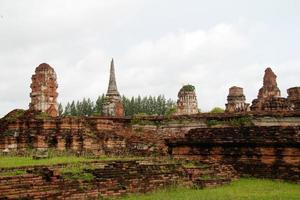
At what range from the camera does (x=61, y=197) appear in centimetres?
814

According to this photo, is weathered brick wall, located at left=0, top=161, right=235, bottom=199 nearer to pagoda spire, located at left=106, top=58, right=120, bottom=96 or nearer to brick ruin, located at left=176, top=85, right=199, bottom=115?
brick ruin, located at left=176, top=85, right=199, bottom=115

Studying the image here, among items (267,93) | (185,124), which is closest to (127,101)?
(267,93)

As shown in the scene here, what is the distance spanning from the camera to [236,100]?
3219cm

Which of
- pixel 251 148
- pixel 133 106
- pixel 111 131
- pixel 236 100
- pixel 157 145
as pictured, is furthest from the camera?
pixel 133 106

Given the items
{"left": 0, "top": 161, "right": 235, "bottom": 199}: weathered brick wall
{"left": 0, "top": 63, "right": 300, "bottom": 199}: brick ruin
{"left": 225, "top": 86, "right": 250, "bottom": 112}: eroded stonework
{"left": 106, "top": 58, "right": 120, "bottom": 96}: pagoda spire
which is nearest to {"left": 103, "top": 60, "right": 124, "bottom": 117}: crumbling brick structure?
{"left": 106, "top": 58, "right": 120, "bottom": 96}: pagoda spire

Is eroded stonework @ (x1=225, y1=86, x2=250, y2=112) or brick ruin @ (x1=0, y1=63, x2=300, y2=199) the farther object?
eroded stonework @ (x1=225, y1=86, x2=250, y2=112)

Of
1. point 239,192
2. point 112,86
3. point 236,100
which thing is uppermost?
point 112,86

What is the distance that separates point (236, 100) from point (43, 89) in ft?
42.7

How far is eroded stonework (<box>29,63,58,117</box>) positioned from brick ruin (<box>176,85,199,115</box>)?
27.6ft

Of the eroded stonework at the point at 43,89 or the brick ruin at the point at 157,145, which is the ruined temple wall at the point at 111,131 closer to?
the brick ruin at the point at 157,145

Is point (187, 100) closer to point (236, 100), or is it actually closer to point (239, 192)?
point (236, 100)

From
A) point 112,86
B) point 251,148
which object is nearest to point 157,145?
point 251,148

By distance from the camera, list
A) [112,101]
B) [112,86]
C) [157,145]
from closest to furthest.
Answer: [157,145]
[112,101]
[112,86]

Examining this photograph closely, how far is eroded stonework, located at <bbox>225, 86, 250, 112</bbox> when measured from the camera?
3189cm
